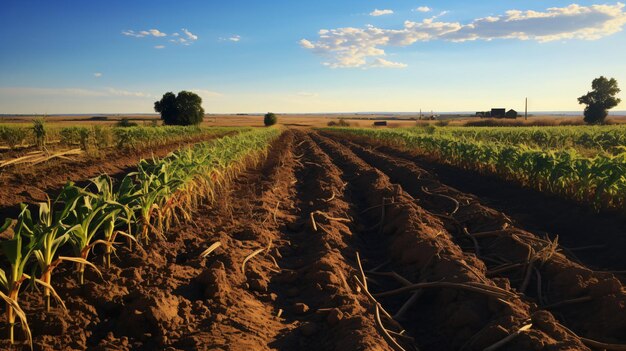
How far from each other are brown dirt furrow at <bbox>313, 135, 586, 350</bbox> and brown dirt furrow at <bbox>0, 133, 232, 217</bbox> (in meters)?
3.04

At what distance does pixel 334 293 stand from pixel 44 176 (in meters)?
8.02

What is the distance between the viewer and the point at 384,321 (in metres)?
3.10

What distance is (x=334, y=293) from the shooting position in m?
3.41

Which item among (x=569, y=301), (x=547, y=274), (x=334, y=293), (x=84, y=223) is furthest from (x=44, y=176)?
(x=569, y=301)

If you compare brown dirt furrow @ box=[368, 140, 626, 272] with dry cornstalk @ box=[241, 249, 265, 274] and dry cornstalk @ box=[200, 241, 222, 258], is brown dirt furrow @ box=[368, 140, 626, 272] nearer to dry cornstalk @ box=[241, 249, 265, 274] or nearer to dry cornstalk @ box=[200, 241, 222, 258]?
dry cornstalk @ box=[241, 249, 265, 274]

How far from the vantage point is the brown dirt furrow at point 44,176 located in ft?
21.5

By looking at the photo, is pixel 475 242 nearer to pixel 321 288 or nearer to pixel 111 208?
pixel 321 288

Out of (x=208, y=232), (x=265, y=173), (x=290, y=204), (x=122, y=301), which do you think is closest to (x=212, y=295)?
(x=122, y=301)

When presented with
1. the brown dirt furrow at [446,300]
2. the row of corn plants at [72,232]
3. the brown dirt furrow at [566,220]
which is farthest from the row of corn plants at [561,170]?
the row of corn plants at [72,232]

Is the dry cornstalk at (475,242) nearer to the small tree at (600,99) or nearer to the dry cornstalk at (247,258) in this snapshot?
the dry cornstalk at (247,258)

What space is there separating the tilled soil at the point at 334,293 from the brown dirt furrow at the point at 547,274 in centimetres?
1

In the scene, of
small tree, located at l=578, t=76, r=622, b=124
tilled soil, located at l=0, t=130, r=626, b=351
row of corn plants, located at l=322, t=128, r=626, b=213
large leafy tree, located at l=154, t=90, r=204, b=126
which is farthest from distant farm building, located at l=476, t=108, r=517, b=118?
tilled soil, located at l=0, t=130, r=626, b=351

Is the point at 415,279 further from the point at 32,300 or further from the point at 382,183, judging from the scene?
the point at 382,183

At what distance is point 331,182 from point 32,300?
21.3ft
